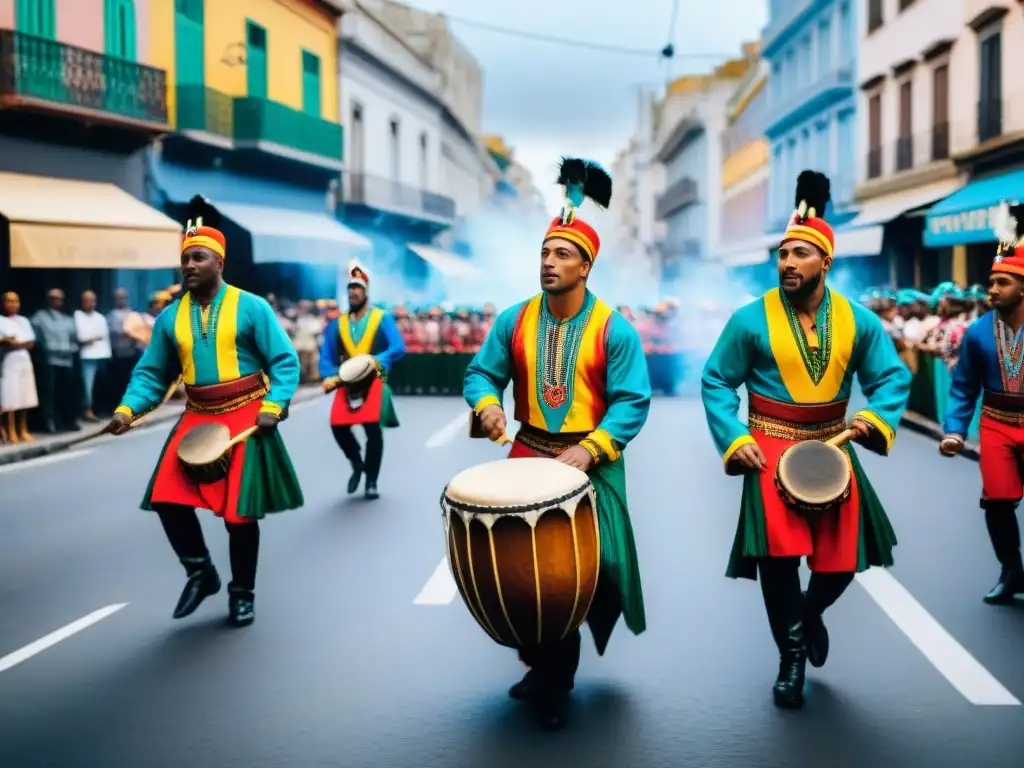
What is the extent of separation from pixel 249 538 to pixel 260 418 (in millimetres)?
612

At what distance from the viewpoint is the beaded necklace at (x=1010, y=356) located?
6.89 m

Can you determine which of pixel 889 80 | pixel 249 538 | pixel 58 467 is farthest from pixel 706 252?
pixel 249 538

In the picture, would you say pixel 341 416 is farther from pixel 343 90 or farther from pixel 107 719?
pixel 343 90

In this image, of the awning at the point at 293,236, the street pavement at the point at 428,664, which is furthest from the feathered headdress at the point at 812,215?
the awning at the point at 293,236

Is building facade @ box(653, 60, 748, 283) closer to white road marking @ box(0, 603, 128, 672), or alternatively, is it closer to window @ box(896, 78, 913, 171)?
window @ box(896, 78, 913, 171)

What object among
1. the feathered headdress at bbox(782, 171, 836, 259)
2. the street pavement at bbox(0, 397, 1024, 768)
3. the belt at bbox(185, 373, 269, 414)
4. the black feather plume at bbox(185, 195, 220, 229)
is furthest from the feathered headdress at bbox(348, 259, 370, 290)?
the feathered headdress at bbox(782, 171, 836, 259)

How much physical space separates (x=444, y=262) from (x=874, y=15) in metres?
15.2

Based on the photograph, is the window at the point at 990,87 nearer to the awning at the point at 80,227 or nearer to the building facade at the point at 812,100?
the building facade at the point at 812,100

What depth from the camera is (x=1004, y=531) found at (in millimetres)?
7094

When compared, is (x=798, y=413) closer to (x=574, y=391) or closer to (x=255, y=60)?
(x=574, y=391)

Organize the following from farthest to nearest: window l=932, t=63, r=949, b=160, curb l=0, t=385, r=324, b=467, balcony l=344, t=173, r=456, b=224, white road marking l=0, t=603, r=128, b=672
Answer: balcony l=344, t=173, r=456, b=224
window l=932, t=63, r=949, b=160
curb l=0, t=385, r=324, b=467
white road marking l=0, t=603, r=128, b=672

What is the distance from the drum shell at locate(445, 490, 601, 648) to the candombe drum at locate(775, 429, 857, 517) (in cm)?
81

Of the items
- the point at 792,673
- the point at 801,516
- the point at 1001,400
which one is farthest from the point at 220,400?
the point at 1001,400

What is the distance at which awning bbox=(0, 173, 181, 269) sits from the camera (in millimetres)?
18078
